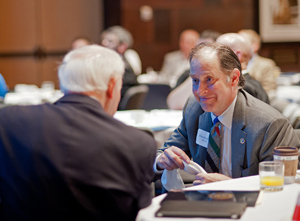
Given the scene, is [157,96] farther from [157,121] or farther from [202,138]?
[202,138]

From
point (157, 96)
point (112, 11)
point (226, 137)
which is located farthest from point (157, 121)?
point (112, 11)

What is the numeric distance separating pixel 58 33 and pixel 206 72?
9426 millimetres

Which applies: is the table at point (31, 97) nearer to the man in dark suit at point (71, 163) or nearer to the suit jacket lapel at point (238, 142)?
the suit jacket lapel at point (238, 142)

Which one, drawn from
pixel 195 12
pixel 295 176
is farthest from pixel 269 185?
pixel 195 12

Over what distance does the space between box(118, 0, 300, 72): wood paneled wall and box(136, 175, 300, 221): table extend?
346 inches

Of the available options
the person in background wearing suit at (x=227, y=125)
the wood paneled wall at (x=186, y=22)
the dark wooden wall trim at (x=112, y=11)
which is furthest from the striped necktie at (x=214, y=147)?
the dark wooden wall trim at (x=112, y=11)

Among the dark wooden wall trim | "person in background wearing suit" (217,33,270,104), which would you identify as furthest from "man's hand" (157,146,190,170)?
the dark wooden wall trim

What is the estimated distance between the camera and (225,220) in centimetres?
132

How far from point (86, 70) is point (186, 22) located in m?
9.08

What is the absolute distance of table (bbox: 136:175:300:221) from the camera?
137 cm

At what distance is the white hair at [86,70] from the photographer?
150cm

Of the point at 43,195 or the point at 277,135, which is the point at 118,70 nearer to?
the point at 43,195

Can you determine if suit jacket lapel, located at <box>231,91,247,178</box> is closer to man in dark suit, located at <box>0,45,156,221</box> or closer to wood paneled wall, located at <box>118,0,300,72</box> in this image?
man in dark suit, located at <box>0,45,156,221</box>

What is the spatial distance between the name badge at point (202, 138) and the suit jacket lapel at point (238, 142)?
0.16m
